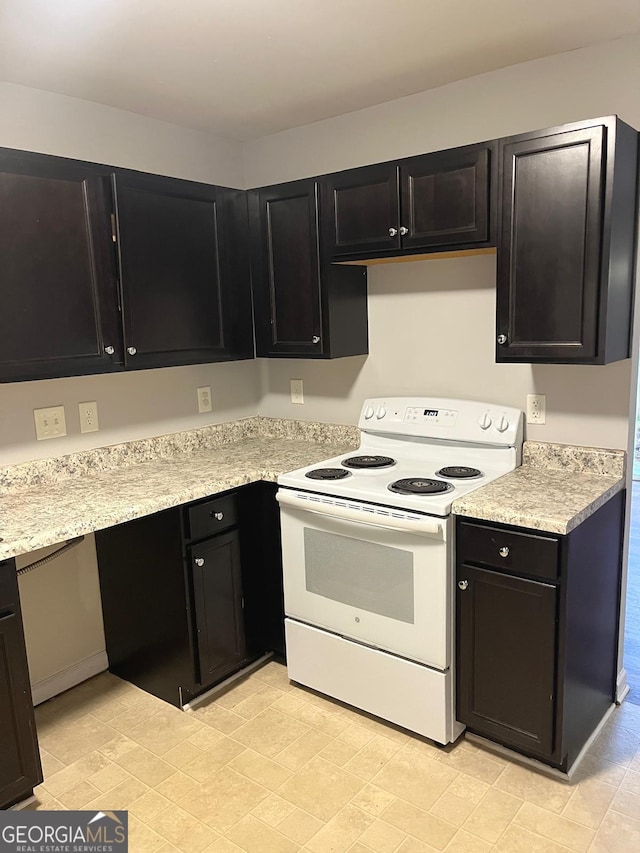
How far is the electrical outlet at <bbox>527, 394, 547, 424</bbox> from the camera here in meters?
2.47

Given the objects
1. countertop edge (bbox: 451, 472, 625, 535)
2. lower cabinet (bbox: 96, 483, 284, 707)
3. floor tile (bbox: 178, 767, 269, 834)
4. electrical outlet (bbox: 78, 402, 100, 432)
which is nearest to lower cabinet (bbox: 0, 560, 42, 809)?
floor tile (bbox: 178, 767, 269, 834)

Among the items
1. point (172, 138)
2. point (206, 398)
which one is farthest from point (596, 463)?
point (172, 138)

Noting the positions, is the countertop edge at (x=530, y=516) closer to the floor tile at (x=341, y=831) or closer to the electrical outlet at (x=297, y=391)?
the floor tile at (x=341, y=831)

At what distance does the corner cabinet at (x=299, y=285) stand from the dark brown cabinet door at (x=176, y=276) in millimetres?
116

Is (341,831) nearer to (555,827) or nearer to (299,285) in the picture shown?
(555,827)

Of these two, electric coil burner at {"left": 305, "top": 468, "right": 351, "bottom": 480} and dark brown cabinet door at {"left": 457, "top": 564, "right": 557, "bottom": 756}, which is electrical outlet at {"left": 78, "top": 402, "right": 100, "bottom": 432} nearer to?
electric coil burner at {"left": 305, "top": 468, "right": 351, "bottom": 480}

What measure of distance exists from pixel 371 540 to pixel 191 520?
26.7 inches

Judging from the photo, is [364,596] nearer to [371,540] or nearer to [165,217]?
[371,540]

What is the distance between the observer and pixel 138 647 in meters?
2.66

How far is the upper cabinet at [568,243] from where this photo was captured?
1997mm

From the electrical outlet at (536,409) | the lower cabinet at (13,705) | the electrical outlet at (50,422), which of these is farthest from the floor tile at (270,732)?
the electrical outlet at (536,409)

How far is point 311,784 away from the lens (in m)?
2.10

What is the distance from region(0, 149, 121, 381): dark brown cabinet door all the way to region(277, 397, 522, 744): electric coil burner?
2.96 ft

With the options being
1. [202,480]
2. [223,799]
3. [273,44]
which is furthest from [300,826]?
[273,44]
